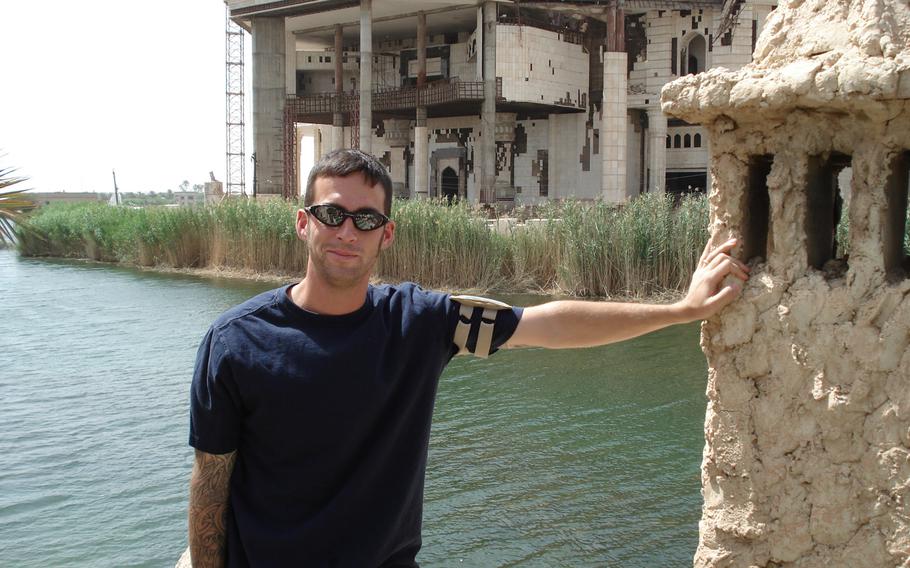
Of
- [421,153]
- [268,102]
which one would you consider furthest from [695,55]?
[268,102]

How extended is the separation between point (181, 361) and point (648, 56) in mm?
19546

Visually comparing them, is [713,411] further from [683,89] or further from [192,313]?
[192,313]

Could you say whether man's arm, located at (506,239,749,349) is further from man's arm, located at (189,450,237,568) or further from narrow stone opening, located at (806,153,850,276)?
man's arm, located at (189,450,237,568)

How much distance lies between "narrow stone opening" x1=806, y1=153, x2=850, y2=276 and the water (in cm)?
235

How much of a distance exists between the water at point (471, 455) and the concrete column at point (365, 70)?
15.3m

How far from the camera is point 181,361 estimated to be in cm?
1091

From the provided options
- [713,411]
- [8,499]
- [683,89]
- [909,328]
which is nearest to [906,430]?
[909,328]

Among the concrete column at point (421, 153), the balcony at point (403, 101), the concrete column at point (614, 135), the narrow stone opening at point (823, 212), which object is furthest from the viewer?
the concrete column at point (421, 153)

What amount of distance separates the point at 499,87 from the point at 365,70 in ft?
12.8

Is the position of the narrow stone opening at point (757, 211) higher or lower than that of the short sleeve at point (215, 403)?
higher

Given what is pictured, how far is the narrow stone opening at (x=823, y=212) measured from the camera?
2834mm

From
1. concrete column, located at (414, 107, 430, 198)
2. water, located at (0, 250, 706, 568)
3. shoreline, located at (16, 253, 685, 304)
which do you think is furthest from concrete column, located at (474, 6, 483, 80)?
water, located at (0, 250, 706, 568)

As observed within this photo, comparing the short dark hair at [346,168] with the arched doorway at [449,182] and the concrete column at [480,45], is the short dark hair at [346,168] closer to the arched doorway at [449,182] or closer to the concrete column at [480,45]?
the concrete column at [480,45]

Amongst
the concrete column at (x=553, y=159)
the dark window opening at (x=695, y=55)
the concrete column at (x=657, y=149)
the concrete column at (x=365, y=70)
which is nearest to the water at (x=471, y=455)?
the concrete column at (x=657, y=149)
